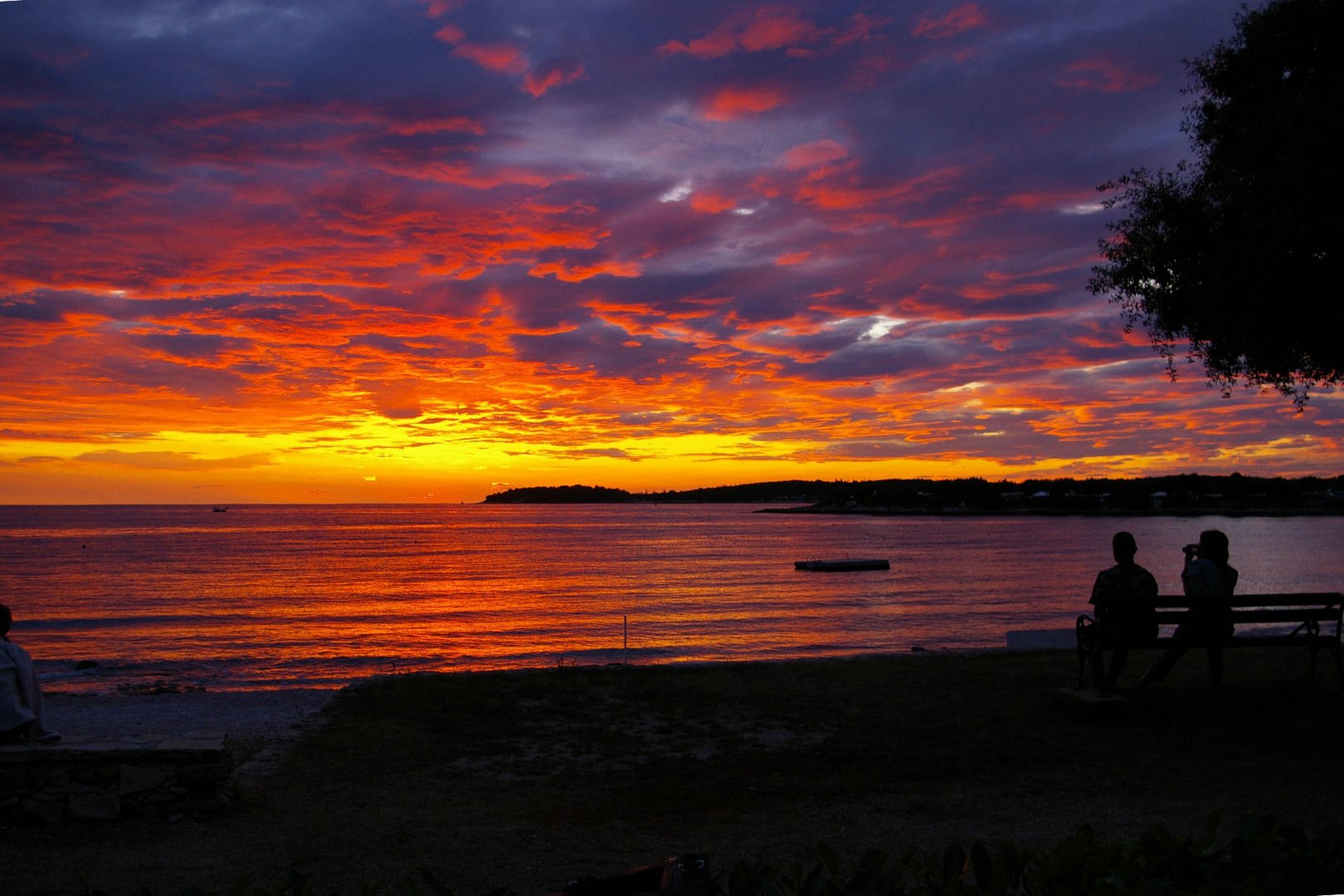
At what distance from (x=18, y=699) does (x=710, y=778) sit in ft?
→ 17.8

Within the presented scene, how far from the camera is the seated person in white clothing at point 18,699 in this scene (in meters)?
7.11

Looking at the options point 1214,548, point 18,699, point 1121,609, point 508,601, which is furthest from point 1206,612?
point 508,601

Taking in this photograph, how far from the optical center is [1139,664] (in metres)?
12.3

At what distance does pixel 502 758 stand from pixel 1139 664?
850cm

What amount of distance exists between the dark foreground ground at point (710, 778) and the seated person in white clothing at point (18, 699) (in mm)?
1003

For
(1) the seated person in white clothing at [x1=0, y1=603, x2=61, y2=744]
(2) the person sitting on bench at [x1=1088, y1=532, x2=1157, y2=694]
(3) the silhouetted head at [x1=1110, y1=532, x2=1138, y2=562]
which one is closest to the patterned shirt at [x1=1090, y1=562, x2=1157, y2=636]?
(2) the person sitting on bench at [x1=1088, y1=532, x2=1157, y2=694]

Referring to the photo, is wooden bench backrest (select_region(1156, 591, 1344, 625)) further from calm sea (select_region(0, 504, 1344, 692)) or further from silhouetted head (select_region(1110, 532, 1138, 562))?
calm sea (select_region(0, 504, 1344, 692))

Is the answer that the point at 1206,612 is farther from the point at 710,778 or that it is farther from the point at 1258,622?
the point at 710,778

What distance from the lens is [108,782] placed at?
6.66 meters

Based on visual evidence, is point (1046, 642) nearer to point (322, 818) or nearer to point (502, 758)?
point (502, 758)

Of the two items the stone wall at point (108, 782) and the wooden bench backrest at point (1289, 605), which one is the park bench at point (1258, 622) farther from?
the stone wall at point (108, 782)

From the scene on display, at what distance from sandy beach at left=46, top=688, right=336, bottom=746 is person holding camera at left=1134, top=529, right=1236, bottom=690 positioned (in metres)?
9.25

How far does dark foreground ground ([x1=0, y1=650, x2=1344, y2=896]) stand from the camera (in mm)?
5934

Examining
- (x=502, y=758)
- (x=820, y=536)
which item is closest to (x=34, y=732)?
(x=502, y=758)
